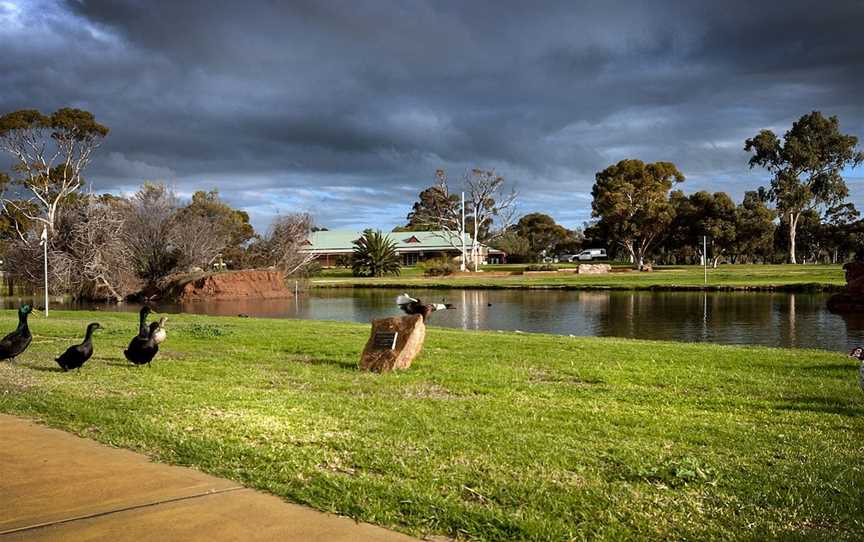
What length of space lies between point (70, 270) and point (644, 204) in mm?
53057

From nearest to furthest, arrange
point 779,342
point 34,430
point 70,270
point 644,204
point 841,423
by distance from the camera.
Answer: point 34,430, point 841,423, point 779,342, point 70,270, point 644,204


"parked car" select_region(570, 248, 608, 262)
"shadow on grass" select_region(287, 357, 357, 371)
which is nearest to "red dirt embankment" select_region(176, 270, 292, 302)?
"shadow on grass" select_region(287, 357, 357, 371)

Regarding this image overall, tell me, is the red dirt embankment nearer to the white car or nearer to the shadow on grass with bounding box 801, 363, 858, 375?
the shadow on grass with bounding box 801, 363, 858, 375

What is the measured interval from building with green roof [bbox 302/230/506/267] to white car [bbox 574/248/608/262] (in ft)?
52.1

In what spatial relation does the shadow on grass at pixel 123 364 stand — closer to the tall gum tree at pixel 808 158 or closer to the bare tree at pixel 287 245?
the bare tree at pixel 287 245

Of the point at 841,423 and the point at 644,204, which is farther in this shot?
the point at 644,204

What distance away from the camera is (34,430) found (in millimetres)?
6711

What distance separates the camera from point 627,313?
102 ft

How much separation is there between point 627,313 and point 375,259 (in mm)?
43005

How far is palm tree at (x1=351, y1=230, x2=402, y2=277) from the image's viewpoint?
234 ft

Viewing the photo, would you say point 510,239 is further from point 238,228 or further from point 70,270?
point 70,270

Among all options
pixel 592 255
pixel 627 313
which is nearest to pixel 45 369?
pixel 627 313

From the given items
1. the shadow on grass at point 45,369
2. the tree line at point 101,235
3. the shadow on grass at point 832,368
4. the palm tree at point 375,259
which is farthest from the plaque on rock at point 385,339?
the palm tree at point 375,259

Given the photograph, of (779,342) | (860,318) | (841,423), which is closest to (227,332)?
(841,423)
